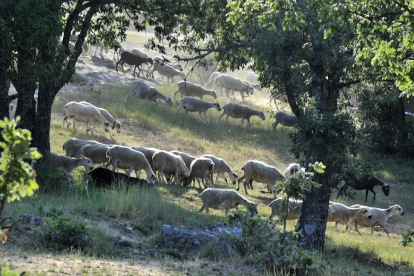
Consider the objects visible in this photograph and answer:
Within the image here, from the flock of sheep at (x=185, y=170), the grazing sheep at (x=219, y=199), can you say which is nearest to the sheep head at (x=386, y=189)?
the flock of sheep at (x=185, y=170)

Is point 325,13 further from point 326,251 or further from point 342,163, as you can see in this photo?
point 326,251

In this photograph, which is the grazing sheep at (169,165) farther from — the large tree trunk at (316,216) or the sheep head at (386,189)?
the sheep head at (386,189)

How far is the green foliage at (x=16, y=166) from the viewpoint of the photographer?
4223 millimetres

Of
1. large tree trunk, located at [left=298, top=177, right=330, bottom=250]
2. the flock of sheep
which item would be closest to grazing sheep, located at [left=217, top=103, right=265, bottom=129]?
the flock of sheep

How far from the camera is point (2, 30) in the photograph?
1416 centimetres

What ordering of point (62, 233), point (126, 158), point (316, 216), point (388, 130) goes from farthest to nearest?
point (388, 130) < point (126, 158) < point (316, 216) < point (62, 233)

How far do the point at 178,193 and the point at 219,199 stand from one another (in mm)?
1819

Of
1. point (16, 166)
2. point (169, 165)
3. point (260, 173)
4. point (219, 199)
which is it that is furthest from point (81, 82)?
point (16, 166)

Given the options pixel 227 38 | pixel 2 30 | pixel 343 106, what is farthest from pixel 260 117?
pixel 2 30

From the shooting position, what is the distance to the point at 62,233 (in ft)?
32.3

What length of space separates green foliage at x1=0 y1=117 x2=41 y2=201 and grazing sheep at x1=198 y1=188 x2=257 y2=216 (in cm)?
1307

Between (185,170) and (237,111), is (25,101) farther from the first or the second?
(237,111)

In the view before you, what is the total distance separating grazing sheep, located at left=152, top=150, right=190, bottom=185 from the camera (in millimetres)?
21141

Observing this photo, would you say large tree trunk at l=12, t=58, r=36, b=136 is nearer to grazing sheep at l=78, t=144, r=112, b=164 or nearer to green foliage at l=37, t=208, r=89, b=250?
grazing sheep at l=78, t=144, r=112, b=164
